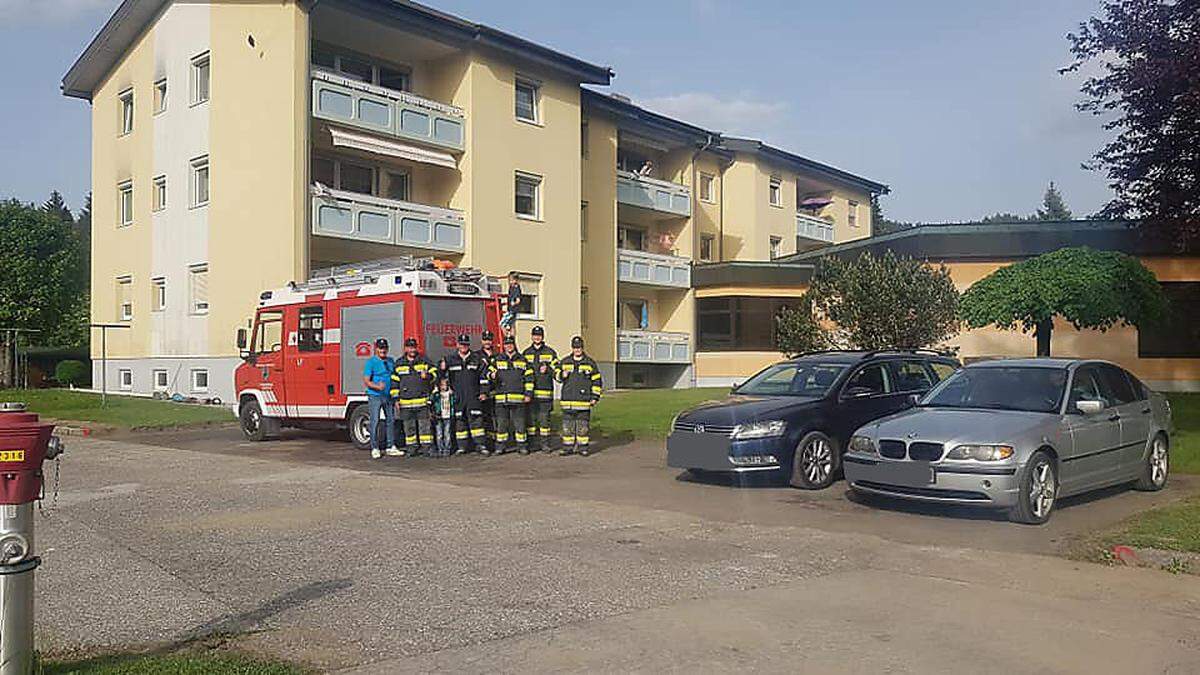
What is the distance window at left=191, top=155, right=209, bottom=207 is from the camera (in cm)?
2817

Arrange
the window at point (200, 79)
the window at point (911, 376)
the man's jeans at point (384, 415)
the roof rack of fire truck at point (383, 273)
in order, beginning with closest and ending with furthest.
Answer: the window at point (911, 376), the man's jeans at point (384, 415), the roof rack of fire truck at point (383, 273), the window at point (200, 79)

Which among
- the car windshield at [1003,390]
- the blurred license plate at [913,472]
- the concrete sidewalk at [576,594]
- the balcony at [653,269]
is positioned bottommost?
the concrete sidewalk at [576,594]

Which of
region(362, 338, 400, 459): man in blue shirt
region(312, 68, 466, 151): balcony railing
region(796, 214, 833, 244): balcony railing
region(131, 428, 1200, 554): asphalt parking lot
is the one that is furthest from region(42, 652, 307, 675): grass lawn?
region(796, 214, 833, 244): balcony railing

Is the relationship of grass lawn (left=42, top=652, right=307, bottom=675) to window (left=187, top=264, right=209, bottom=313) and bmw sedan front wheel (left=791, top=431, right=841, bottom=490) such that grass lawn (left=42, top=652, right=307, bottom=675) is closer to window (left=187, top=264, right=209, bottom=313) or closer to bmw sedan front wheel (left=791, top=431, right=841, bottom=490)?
bmw sedan front wheel (left=791, top=431, right=841, bottom=490)

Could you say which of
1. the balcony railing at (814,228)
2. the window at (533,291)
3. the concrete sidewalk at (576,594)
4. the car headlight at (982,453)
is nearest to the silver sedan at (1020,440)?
the car headlight at (982,453)

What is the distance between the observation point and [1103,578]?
25.1 ft

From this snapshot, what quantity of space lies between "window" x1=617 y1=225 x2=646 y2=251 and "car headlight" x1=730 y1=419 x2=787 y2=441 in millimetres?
27326

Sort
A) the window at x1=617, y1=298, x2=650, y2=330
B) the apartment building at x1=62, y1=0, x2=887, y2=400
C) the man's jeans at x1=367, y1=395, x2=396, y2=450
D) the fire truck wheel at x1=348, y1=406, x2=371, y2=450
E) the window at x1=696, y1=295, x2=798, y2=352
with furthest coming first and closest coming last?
the window at x1=617, y1=298, x2=650, y2=330 → the window at x1=696, y1=295, x2=798, y2=352 → the apartment building at x1=62, y1=0, x2=887, y2=400 → the fire truck wheel at x1=348, y1=406, x2=371, y2=450 → the man's jeans at x1=367, y1=395, x2=396, y2=450

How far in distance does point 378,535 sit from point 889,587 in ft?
14.0

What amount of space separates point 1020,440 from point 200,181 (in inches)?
947

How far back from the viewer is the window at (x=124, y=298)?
106ft

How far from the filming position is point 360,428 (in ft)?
58.3

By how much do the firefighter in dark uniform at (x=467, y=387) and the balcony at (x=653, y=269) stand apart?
19.7m

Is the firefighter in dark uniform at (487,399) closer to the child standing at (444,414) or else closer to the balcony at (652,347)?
the child standing at (444,414)
